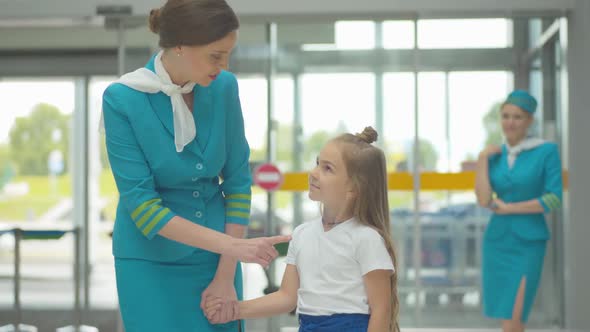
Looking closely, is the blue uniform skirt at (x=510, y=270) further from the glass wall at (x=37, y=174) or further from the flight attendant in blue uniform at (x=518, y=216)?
the glass wall at (x=37, y=174)

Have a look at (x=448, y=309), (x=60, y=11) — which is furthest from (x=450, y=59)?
(x=60, y=11)

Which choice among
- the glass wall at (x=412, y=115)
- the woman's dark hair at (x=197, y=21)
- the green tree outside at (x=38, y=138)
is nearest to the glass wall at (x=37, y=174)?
the green tree outside at (x=38, y=138)

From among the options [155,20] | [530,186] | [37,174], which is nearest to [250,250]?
[155,20]

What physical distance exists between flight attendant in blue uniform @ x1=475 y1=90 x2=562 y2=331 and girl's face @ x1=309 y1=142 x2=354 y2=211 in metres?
2.92

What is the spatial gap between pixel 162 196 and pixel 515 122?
3.39 metres

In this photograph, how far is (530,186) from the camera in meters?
5.12

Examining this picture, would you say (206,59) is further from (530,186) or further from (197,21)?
(530,186)

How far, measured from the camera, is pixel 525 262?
5.06 m

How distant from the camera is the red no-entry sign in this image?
6.84 metres

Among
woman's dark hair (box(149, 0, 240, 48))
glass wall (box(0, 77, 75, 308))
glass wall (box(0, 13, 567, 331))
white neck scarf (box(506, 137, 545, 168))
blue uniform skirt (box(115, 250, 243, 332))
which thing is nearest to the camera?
woman's dark hair (box(149, 0, 240, 48))

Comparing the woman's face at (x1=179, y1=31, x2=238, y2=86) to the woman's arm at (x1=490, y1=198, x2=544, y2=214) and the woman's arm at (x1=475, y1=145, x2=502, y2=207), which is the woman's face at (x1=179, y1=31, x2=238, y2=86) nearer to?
the woman's arm at (x1=490, y1=198, x2=544, y2=214)

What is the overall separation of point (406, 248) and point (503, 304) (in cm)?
177

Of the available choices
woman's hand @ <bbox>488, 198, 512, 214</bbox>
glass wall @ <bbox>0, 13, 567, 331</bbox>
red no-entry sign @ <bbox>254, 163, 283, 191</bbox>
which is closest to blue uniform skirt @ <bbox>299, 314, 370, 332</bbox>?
woman's hand @ <bbox>488, 198, 512, 214</bbox>

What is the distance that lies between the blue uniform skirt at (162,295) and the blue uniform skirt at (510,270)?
322 centimetres
